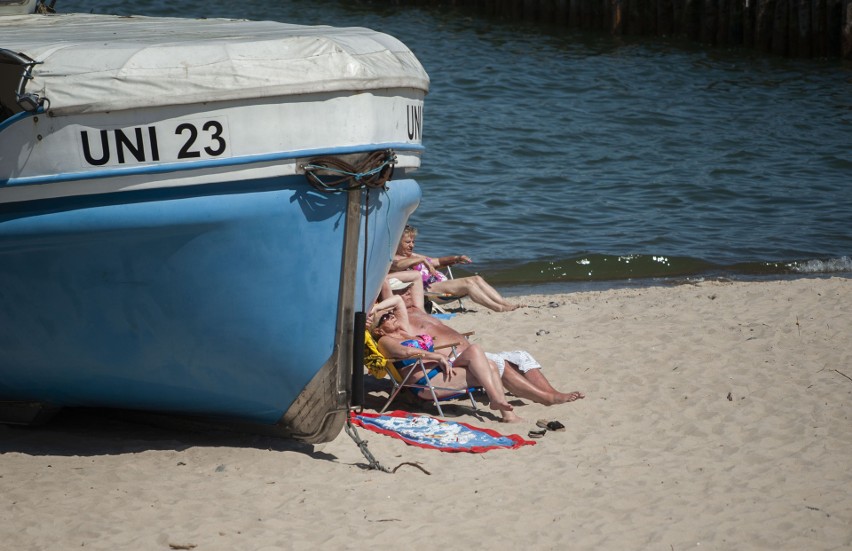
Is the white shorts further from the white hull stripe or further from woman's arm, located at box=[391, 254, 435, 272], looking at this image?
the white hull stripe

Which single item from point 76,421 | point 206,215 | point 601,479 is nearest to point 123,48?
point 206,215

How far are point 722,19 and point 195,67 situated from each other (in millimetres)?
20266

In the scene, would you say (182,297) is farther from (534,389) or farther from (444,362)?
(534,389)

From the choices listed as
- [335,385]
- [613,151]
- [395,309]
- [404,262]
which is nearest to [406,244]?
[404,262]

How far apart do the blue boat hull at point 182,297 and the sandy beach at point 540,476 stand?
36cm

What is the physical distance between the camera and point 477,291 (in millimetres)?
10070

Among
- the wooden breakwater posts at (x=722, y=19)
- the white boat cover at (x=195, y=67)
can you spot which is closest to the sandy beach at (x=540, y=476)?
the white boat cover at (x=195, y=67)

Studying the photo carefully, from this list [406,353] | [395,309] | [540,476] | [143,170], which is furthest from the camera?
[395,309]

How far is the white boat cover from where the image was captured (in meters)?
5.30

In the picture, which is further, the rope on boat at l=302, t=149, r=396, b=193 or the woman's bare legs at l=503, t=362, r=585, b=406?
the woman's bare legs at l=503, t=362, r=585, b=406

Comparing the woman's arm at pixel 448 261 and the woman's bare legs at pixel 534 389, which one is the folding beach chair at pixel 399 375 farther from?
the woman's arm at pixel 448 261

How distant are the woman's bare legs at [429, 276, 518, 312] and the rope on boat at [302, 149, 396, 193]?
4.03 meters

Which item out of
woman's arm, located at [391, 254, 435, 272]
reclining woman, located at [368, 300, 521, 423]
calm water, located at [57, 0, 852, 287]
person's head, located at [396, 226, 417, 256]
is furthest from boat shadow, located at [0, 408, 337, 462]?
calm water, located at [57, 0, 852, 287]

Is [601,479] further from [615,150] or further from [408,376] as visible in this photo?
[615,150]
